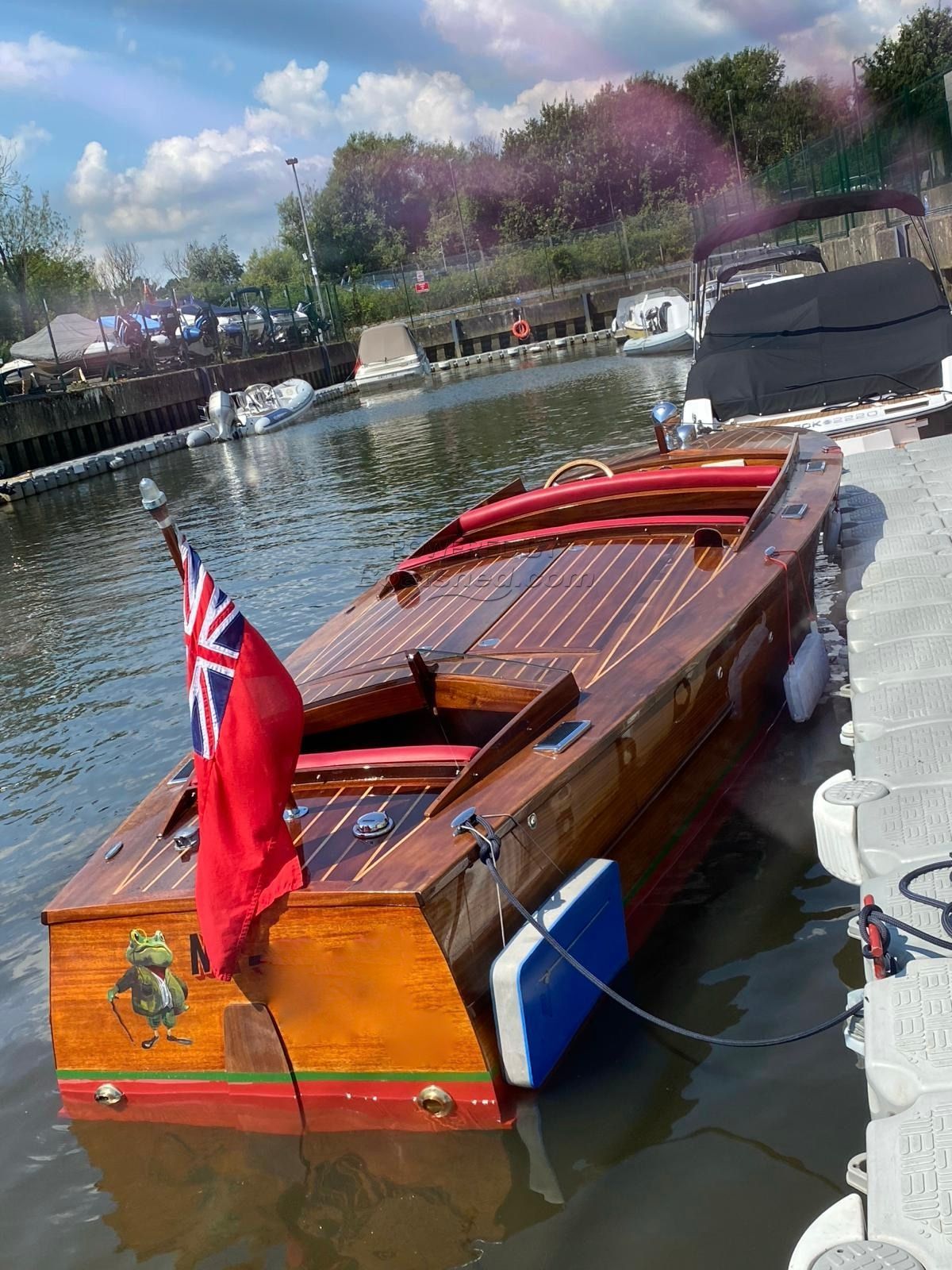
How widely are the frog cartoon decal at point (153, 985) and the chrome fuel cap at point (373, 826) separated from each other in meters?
0.63

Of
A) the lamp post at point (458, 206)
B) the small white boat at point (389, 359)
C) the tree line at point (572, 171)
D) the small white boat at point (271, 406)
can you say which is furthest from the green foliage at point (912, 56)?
the small white boat at point (271, 406)

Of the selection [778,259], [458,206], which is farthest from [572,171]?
[778,259]

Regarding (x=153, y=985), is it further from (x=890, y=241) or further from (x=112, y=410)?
(x=112, y=410)

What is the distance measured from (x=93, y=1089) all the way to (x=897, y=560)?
406 centimetres

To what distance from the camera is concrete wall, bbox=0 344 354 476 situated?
28.4m

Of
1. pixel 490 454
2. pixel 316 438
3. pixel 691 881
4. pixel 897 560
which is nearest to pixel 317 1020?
pixel 691 881

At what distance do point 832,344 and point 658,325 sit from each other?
21738 millimetres

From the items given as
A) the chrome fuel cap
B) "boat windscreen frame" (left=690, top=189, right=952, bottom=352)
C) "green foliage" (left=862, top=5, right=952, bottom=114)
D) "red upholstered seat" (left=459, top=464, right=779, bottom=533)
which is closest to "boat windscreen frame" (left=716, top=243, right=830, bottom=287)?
"boat windscreen frame" (left=690, top=189, right=952, bottom=352)

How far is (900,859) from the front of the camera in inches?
119

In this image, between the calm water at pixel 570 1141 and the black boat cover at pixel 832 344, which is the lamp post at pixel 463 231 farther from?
the calm water at pixel 570 1141

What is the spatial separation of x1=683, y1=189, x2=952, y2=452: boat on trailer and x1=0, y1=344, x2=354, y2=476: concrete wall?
21.1 meters

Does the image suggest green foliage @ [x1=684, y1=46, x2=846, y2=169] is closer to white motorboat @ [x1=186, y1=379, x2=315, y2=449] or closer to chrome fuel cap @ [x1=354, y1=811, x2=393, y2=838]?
white motorboat @ [x1=186, y1=379, x2=315, y2=449]

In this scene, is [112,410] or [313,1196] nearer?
[313,1196]

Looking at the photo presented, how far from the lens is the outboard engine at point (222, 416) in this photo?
29.2m
